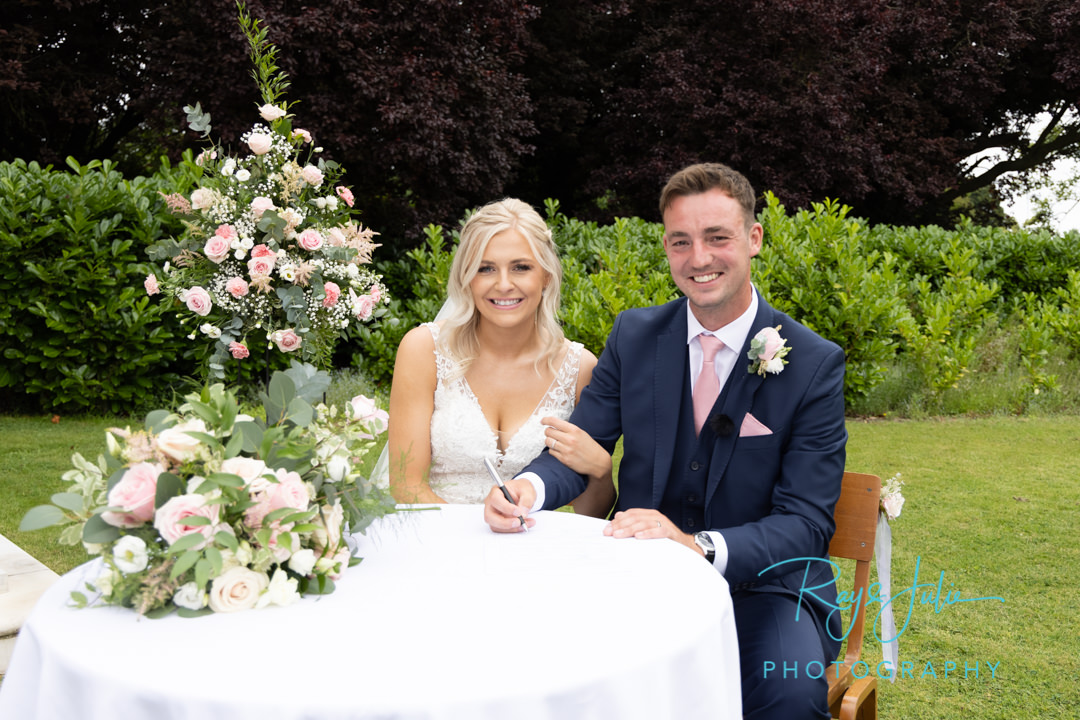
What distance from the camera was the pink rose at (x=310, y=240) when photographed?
4309 millimetres

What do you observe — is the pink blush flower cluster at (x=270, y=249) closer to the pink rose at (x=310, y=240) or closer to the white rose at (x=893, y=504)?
the pink rose at (x=310, y=240)

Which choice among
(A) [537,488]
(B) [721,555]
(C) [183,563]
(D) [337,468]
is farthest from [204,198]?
(B) [721,555]

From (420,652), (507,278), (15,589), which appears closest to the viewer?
(420,652)

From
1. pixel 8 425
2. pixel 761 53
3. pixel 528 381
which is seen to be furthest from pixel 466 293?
pixel 761 53

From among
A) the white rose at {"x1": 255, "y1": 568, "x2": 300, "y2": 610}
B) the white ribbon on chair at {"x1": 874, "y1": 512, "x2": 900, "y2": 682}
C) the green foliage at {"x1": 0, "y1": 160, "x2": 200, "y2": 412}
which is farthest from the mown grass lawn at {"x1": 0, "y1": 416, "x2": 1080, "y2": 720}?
the white rose at {"x1": 255, "y1": 568, "x2": 300, "y2": 610}

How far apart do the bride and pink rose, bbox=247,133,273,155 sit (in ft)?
4.54

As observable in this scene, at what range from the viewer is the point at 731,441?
9.53 ft

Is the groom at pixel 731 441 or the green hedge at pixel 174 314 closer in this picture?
the groom at pixel 731 441

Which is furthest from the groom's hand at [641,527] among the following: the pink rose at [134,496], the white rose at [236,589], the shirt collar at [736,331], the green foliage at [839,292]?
the green foliage at [839,292]

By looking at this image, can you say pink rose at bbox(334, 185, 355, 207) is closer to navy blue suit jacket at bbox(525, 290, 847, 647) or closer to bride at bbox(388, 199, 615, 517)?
bride at bbox(388, 199, 615, 517)

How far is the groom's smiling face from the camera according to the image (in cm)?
304

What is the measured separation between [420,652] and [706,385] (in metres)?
1.76

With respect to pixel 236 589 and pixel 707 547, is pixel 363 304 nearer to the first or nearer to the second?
pixel 707 547

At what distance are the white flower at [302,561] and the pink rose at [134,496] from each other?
308 millimetres
